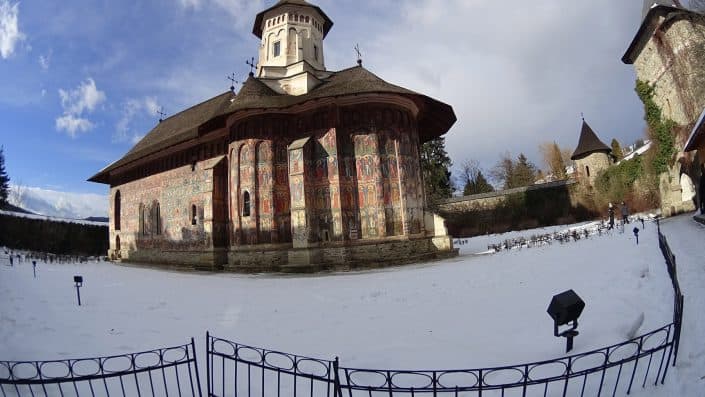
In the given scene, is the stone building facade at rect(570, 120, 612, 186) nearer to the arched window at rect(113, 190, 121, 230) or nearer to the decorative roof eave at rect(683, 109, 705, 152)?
the decorative roof eave at rect(683, 109, 705, 152)

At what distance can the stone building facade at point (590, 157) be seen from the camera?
30.1 m

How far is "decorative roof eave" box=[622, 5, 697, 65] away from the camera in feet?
68.8

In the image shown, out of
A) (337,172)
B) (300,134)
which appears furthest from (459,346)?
(300,134)

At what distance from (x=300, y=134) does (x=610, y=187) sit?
2255 centimetres

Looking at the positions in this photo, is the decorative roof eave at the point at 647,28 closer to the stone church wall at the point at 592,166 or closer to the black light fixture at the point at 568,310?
the stone church wall at the point at 592,166

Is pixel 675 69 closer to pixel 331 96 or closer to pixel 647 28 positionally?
A: pixel 647 28

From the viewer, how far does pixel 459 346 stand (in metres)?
5.40

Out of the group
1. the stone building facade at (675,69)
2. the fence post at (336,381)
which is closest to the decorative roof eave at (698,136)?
the stone building facade at (675,69)

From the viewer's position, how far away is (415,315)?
23.7 ft

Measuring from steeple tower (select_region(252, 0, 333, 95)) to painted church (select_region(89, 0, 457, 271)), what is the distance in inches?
8.9

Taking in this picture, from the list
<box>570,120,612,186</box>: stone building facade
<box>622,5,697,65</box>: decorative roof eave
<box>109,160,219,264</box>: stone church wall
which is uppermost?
<box>622,5,697,65</box>: decorative roof eave

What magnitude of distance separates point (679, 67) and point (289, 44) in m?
20.9

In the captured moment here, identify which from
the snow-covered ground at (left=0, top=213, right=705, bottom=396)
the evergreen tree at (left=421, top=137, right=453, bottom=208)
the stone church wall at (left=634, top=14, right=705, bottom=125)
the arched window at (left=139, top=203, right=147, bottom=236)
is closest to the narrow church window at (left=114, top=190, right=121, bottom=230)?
the arched window at (left=139, top=203, right=147, bottom=236)

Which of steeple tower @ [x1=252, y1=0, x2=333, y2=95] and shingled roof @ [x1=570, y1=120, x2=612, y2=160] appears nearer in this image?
steeple tower @ [x1=252, y1=0, x2=333, y2=95]
